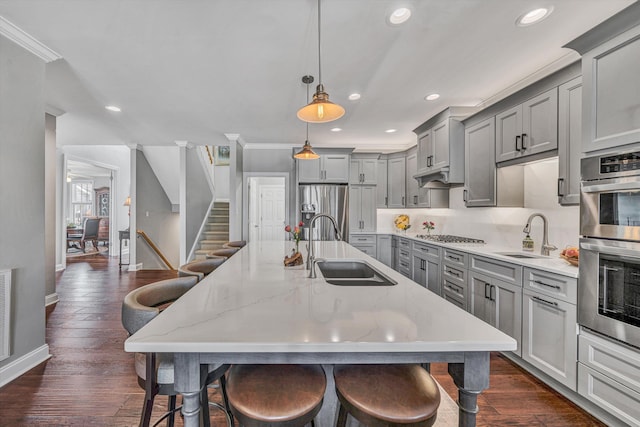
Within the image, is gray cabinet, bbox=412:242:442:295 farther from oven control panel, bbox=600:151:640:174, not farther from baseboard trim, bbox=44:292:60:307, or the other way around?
baseboard trim, bbox=44:292:60:307

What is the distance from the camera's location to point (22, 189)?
2158mm

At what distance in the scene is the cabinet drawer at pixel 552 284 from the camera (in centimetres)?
182

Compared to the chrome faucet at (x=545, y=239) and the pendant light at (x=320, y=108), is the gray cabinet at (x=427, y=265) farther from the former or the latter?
the pendant light at (x=320, y=108)

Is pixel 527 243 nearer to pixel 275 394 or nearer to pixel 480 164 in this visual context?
pixel 480 164

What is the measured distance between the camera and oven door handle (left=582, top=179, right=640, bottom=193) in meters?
1.48

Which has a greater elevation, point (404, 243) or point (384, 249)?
point (404, 243)

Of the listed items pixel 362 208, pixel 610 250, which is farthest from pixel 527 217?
pixel 362 208


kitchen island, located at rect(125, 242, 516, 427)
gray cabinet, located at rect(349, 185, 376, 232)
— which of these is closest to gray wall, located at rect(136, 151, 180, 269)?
gray cabinet, located at rect(349, 185, 376, 232)

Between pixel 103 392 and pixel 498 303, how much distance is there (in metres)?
3.18

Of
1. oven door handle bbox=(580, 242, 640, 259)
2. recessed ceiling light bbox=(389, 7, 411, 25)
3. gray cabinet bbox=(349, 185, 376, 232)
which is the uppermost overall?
recessed ceiling light bbox=(389, 7, 411, 25)

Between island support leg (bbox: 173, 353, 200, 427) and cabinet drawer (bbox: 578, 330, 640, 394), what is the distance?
7.21 feet

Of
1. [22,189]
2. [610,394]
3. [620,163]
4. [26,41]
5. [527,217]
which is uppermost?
[26,41]

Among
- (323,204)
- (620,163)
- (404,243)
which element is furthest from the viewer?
(323,204)

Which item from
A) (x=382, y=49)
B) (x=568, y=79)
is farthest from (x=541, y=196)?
(x=382, y=49)
